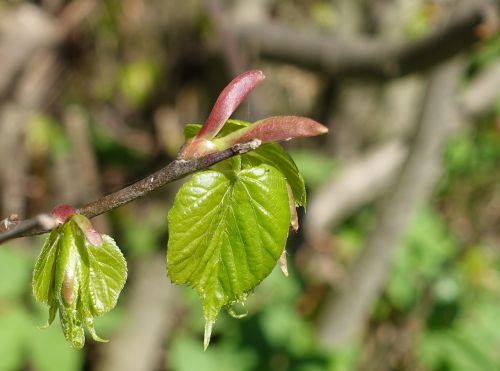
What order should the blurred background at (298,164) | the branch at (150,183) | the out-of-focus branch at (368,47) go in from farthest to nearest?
1. the blurred background at (298,164)
2. the out-of-focus branch at (368,47)
3. the branch at (150,183)

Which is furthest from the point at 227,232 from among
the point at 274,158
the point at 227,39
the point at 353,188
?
the point at 353,188

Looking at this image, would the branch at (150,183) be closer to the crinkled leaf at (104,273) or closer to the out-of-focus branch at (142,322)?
the crinkled leaf at (104,273)

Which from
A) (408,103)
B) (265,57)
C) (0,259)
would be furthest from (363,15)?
(0,259)

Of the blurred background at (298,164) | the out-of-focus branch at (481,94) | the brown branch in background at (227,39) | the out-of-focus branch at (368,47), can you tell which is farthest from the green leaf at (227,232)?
the out-of-focus branch at (481,94)

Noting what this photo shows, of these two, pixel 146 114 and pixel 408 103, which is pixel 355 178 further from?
pixel 408 103

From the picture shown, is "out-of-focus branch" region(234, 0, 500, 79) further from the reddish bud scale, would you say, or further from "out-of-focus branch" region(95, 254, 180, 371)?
the reddish bud scale

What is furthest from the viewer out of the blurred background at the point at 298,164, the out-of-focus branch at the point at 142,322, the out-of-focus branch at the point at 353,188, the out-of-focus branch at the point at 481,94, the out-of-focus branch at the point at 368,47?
the out-of-focus branch at the point at 142,322

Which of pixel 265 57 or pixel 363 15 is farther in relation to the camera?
pixel 363 15

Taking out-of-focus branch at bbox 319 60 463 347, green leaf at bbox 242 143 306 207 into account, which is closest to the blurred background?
out-of-focus branch at bbox 319 60 463 347
